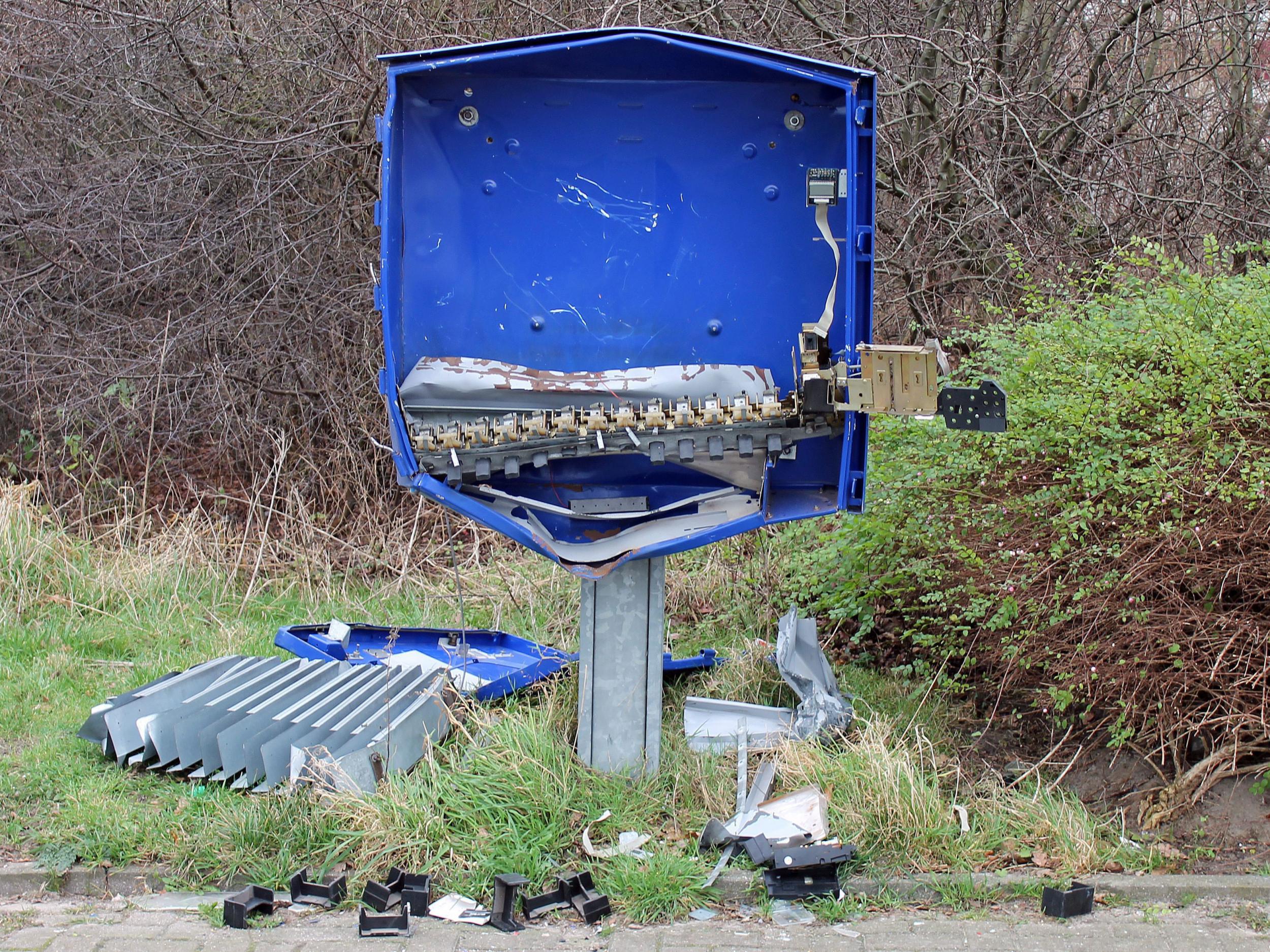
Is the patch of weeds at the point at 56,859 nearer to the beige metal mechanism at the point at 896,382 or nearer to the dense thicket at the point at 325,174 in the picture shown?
the beige metal mechanism at the point at 896,382

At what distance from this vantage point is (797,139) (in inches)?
141

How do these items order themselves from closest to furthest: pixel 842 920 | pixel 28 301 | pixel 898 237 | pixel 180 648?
pixel 842 920
pixel 180 648
pixel 898 237
pixel 28 301

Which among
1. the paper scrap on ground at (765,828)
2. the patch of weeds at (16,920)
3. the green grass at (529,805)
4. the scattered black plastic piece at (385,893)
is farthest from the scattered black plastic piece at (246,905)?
the paper scrap on ground at (765,828)

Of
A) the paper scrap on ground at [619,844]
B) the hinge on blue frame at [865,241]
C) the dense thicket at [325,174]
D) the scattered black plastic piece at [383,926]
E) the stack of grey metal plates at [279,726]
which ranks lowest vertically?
the scattered black plastic piece at [383,926]

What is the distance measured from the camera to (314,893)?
3264mm

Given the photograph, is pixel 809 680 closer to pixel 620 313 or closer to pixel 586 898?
pixel 586 898

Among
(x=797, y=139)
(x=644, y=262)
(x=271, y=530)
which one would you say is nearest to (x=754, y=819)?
(x=644, y=262)

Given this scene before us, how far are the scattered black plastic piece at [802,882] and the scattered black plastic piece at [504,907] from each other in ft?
2.35

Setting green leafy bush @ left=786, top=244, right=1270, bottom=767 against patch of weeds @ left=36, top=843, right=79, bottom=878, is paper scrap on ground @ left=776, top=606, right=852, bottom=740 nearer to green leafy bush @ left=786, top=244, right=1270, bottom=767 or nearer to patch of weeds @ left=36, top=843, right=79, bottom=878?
green leafy bush @ left=786, top=244, right=1270, bottom=767

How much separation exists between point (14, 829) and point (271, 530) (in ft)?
11.1

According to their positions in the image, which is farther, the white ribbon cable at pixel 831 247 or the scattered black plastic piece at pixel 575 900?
the white ribbon cable at pixel 831 247

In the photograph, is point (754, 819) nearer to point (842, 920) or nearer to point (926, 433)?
point (842, 920)

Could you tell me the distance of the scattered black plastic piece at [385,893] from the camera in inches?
127

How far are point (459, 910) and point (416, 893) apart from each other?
5.1 inches
